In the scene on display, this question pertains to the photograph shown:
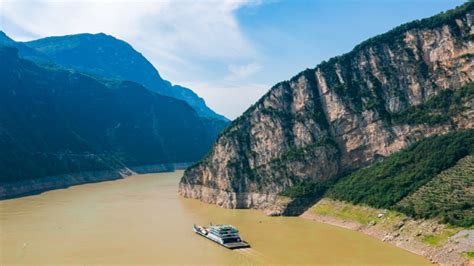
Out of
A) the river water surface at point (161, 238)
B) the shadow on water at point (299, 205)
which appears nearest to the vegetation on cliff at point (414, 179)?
the shadow on water at point (299, 205)

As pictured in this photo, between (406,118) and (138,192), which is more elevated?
(406,118)

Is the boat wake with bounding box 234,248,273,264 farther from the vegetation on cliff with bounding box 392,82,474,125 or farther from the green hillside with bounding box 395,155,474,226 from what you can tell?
the vegetation on cliff with bounding box 392,82,474,125

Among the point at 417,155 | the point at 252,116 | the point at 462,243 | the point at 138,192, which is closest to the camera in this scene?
the point at 462,243

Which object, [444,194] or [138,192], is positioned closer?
[444,194]

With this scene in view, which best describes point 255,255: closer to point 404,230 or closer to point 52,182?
point 404,230

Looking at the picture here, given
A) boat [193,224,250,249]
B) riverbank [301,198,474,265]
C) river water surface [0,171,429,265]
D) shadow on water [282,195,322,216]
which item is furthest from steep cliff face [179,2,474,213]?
boat [193,224,250,249]

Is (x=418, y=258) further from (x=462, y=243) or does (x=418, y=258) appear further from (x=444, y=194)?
(x=444, y=194)

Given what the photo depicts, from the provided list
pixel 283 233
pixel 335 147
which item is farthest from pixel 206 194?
pixel 283 233
